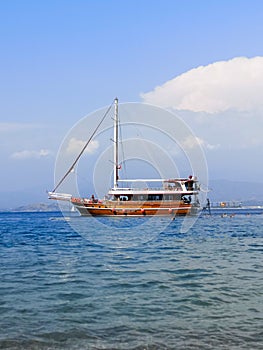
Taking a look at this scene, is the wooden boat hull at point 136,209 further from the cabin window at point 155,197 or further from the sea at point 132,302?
the sea at point 132,302

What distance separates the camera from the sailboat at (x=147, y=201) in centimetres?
7744

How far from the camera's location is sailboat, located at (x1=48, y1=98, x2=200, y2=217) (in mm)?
77438

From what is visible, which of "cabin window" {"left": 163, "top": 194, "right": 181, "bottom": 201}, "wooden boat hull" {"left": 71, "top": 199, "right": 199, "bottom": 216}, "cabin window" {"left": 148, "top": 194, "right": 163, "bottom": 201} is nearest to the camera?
"wooden boat hull" {"left": 71, "top": 199, "right": 199, "bottom": 216}

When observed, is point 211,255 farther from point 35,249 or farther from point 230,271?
point 35,249

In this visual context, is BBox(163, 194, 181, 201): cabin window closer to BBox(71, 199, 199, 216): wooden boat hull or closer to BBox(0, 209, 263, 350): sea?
BBox(71, 199, 199, 216): wooden boat hull

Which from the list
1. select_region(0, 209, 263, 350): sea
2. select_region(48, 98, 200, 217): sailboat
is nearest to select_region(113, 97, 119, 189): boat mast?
select_region(48, 98, 200, 217): sailboat

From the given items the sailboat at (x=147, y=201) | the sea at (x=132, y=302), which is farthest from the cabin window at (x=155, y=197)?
the sea at (x=132, y=302)

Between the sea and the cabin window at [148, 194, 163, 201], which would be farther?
the cabin window at [148, 194, 163, 201]

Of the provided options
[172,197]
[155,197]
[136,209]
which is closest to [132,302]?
[136,209]

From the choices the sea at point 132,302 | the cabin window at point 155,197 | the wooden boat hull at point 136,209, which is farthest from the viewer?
the cabin window at point 155,197

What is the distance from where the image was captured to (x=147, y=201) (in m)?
77.9

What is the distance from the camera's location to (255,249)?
3075 cm

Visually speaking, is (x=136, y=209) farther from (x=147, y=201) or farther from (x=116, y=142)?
(x=116, y=142)

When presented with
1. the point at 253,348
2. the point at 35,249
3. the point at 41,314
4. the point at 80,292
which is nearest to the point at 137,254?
the point at 35,249
